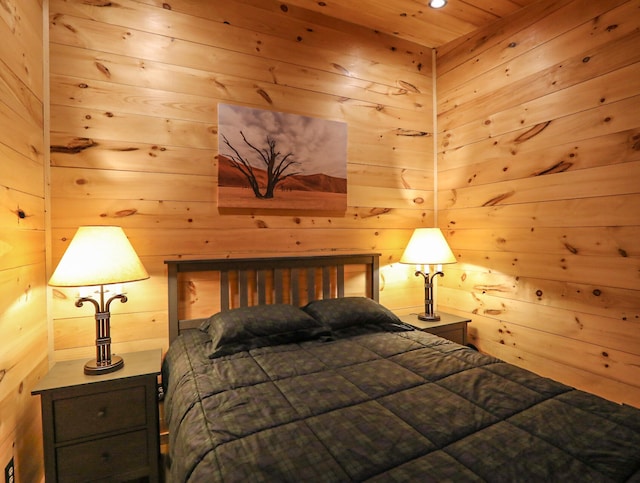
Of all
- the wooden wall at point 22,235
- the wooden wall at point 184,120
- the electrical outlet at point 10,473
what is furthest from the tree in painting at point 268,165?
the electrical outlet at point 10,473

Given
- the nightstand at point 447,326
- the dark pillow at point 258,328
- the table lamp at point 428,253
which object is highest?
the table lamp at point 428,253

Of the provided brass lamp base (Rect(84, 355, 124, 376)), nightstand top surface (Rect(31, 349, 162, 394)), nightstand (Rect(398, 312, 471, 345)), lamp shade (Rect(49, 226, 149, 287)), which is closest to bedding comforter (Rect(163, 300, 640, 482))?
nightstand top surface (Rect(31, 349, 162, 394))

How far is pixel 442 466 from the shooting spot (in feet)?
2.84

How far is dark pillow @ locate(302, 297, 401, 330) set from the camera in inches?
81.6

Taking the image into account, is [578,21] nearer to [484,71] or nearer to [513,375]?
[484,71]

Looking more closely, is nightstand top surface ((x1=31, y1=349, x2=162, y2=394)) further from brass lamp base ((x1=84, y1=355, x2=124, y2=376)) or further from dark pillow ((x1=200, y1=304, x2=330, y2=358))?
dark pillow ((x1=200, y1=304, x2=330, y2=358))

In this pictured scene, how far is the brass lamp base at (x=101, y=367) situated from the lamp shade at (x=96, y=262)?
1.30 ft

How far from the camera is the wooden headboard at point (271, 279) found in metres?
2.10

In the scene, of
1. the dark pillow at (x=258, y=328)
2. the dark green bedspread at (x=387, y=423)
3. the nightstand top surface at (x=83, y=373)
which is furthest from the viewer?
the dark pillow at (x=258, y=328)

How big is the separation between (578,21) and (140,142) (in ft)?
8.49

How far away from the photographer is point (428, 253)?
8.20 ft

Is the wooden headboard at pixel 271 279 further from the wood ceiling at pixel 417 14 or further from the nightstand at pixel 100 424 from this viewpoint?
the wood ceiling at pixel 417 14

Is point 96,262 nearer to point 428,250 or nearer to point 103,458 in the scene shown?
point 103,458

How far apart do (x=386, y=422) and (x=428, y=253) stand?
161 cm
